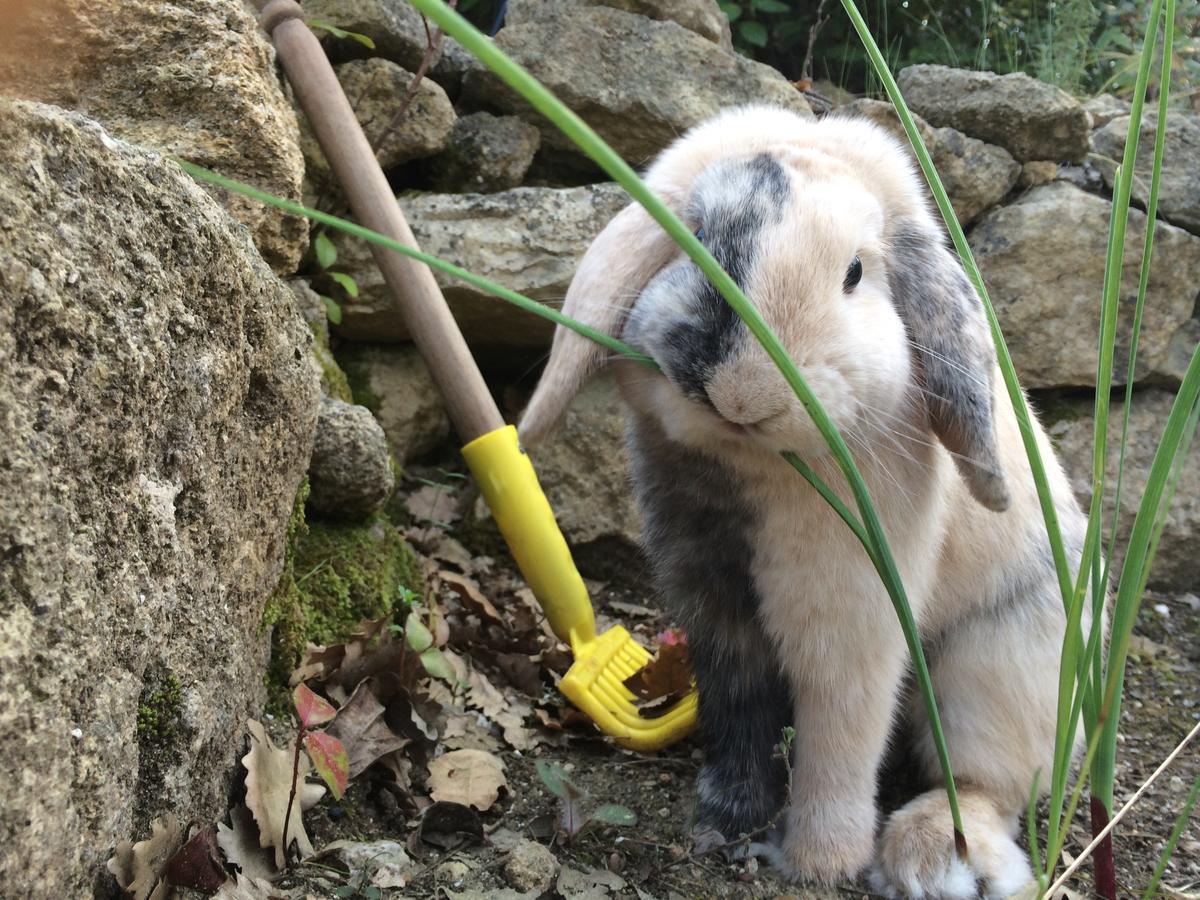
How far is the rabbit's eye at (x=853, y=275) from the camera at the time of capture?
1.89 meters

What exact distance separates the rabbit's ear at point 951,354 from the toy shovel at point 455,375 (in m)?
1.22

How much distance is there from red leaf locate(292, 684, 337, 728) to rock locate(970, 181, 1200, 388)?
2.85 metres

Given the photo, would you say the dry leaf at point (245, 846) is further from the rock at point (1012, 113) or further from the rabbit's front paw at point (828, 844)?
the rock at point (1012, 113)

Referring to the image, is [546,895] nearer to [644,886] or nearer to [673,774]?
[644,886]

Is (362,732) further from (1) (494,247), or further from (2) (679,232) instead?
(1) (494,247)

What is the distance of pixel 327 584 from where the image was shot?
265 centimetres

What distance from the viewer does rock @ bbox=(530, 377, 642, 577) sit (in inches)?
145

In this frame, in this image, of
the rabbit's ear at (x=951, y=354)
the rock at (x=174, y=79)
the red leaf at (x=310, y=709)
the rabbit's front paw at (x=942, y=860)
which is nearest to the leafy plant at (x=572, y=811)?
the red leaf at (x=310, y=709)

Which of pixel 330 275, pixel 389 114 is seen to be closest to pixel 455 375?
pixel 330 275

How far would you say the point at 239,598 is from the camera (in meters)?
1.85

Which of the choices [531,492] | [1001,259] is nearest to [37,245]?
[531,492]

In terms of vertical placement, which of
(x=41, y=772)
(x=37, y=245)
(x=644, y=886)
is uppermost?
(x=37, y=245)

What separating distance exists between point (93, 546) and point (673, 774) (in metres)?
1.61

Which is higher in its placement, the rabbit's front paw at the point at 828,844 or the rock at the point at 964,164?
the rock at the point at 964,164
